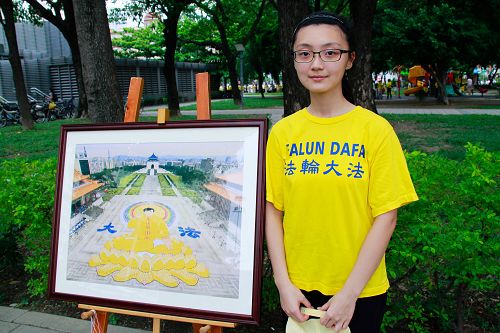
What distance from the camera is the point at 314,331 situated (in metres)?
1.71

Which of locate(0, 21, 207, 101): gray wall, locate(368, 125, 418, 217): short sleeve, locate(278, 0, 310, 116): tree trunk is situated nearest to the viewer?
locate(368, 125, 418, 217): short sleeve

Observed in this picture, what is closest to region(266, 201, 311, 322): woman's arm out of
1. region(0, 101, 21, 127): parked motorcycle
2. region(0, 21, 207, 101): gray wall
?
region(0, 101, 21, 127): parked motorcycle

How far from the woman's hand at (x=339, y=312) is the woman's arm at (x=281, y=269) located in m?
0.09

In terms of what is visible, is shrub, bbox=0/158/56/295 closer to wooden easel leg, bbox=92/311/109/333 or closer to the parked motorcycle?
wooden easel leg, bbox=92/311/109/333

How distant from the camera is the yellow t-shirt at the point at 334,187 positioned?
165 cm

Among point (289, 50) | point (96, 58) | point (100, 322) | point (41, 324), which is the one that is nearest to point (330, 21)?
point (100, 322)

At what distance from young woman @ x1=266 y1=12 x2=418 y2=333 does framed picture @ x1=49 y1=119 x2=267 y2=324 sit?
0.37 m

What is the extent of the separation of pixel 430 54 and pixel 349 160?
19933 millimetres

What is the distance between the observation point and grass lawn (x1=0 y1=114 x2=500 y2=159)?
8758 millimetres

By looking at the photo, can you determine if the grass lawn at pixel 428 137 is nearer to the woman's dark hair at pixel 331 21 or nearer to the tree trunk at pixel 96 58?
the tree trunk at pixel 96 58

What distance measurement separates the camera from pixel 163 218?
2373 millimetres

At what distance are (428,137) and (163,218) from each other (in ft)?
28.6

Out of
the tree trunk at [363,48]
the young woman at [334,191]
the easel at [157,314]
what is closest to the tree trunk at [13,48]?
the tree trunk at [363,48]

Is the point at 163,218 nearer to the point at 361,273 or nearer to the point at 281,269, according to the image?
the point at 281,269
